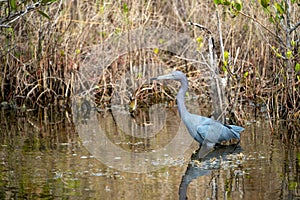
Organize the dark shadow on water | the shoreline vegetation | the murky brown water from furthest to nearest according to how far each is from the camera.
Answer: the shoreline vegetation → the dark shadow on water → the murky brown water

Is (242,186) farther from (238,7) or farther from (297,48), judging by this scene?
(297,48)

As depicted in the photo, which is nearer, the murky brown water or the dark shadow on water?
the murky brown water

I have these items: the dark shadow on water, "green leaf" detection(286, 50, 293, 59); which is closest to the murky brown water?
the dark shadow on water

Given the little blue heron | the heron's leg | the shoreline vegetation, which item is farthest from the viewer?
the shoreline vegetation

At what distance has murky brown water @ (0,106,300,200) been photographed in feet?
15.1

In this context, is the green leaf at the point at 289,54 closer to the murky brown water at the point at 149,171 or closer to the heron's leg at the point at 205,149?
the murky brown water at the point at 149,171

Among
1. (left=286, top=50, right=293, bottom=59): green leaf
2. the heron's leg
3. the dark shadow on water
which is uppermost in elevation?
(left=286, top=50, right=293, bottom=59): green leaf

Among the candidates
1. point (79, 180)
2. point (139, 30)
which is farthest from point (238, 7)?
point (139, 30)

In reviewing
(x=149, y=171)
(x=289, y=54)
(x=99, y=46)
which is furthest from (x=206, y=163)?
(x=99, y=46)

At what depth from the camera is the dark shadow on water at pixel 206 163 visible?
192 inches

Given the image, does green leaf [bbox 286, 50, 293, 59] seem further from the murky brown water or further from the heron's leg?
the heron's leg

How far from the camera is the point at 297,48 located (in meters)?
6.93

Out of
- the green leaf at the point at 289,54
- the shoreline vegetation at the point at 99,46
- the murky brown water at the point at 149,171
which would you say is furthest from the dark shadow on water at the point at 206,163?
the shoreline vegetation at the point at 99,46

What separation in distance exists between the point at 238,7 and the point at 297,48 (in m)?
1.29
